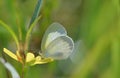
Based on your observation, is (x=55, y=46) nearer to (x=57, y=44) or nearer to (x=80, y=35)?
(x=57, y=44)

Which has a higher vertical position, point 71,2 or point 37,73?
point 71,2

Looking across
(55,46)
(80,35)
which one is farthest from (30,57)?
(80,35)

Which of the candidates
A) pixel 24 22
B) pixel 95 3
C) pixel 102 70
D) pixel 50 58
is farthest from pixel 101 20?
pixel 50 58

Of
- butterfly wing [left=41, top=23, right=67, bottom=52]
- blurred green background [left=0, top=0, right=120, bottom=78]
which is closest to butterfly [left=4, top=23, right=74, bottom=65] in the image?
butterfly wing [left=41, top=23, right=67, bottom=52]

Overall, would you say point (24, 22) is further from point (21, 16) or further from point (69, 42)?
point (69, 42)

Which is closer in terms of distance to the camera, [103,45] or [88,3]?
[103,45]

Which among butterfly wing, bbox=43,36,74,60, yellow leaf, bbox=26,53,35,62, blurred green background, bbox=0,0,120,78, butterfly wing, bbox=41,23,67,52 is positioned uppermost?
blurred green background, bbox=0,0,120,78

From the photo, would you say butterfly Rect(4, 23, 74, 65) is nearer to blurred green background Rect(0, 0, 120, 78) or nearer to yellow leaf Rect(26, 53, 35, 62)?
yellow leaf Rect(26, 53, 35, 62)
